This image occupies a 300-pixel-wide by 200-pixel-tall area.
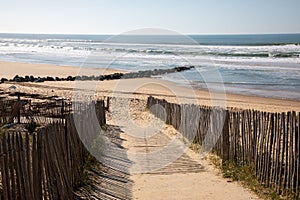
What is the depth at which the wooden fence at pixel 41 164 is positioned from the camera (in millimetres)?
5328

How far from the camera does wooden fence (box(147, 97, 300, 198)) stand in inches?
291

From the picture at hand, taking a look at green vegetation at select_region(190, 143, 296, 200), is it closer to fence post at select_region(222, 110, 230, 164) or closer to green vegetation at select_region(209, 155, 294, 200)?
green vegetation at select_region(209, 155, 294, 200)

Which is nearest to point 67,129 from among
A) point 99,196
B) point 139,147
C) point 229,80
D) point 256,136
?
point 99,196

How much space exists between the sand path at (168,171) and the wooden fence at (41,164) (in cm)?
152

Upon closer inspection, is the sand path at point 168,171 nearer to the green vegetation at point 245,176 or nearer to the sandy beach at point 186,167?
the sandy beach at point 186,167

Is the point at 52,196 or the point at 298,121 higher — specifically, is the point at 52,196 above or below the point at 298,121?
below

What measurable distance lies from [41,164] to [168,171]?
4.34 m

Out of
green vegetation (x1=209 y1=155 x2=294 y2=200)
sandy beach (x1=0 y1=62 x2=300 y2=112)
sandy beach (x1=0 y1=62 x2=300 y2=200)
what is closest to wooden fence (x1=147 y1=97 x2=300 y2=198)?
green vegetation (x1=209 y1=155 x2=294 y2=200)

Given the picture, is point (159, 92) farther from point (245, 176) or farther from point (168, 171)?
point (245, 176)

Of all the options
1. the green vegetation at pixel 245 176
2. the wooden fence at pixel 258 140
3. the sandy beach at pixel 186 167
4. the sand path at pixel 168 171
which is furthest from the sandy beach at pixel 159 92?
the green vegetation at pixel 245 176

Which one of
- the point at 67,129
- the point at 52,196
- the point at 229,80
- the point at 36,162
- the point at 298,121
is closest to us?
the point at 36,162

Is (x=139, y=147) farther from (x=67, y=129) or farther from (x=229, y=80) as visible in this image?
(x=229, y=80)

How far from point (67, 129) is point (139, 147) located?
15.0 feet

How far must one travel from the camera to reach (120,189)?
828 cm
